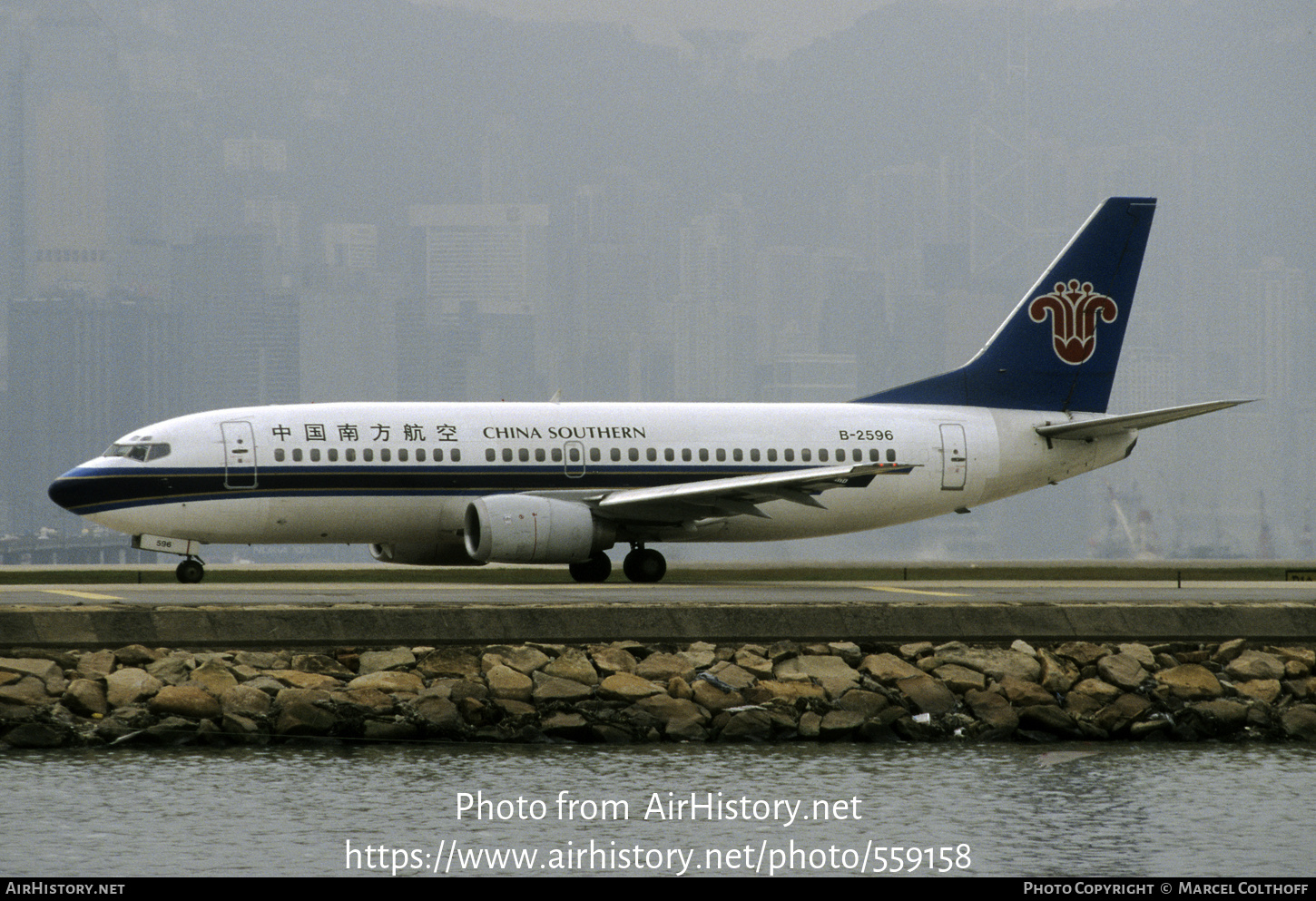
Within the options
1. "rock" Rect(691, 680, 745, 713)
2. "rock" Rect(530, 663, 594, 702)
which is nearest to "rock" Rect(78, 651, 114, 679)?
"rock" Rect(530, 663, 594, 702)

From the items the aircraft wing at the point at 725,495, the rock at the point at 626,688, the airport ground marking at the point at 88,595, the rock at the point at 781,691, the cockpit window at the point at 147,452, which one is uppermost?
the cockpit window at the point at 147,452

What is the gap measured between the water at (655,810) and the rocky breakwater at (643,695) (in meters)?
0.48

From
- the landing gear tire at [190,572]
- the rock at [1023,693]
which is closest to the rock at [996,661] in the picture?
the rock at [1023,693]

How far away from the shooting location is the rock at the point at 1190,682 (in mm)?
25703

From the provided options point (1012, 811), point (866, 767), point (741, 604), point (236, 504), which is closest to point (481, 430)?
point (236, 504)

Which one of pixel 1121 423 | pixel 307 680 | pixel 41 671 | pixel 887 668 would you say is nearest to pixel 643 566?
pixel 1121 423

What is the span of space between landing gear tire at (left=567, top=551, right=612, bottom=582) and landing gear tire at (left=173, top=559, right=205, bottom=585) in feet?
24.1

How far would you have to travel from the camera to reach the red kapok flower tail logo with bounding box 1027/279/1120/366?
141 feet

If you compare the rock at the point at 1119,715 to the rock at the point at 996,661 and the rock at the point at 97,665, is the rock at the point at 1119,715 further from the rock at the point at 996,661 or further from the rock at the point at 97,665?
the rock at the point at 97,665

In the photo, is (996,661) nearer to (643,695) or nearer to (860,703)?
(860,703)

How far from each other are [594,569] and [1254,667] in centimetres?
1477

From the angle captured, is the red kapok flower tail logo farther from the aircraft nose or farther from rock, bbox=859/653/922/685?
the aircraft nose

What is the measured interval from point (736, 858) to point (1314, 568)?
27599 mm
